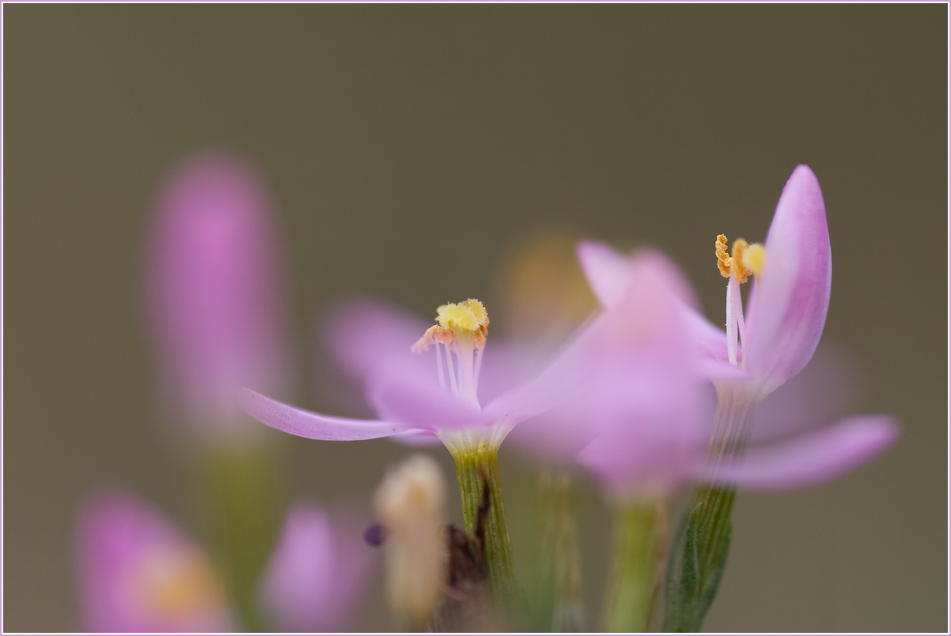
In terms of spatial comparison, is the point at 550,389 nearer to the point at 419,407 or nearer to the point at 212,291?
the point at 419,407

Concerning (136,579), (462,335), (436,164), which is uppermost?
(436,164)

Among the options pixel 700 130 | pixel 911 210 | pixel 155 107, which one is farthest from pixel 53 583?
pixel 911 210

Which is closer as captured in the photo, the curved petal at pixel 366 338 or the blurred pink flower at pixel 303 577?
the blurred pink flower at pixel 303 577

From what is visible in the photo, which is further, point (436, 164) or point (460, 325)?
point (436, 164)

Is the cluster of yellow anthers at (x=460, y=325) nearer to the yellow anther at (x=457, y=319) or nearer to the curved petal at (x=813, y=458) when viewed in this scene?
the yellow anther at (x=457, y=319)

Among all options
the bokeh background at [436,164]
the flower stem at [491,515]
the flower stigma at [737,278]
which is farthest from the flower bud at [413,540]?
the bokeh background at [436,164]

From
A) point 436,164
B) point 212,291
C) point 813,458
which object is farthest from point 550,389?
point 436,164
